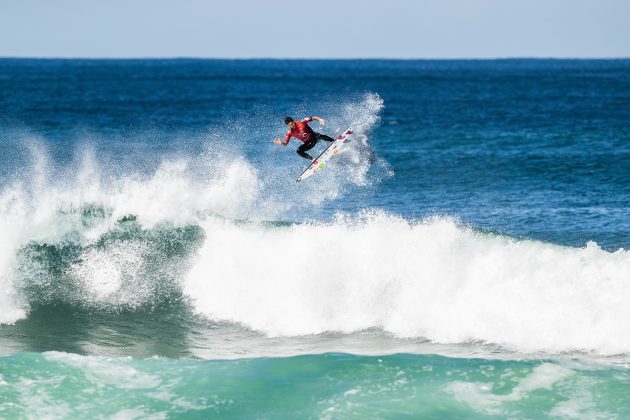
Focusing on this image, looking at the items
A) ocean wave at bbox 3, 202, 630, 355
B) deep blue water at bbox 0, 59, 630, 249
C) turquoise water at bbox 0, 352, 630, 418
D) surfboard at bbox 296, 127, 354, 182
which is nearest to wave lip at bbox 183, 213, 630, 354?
ocean wave at bbox 3, 202, 630, 355

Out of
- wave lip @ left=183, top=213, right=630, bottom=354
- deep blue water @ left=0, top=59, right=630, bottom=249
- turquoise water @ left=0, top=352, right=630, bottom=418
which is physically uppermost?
deep blue water @ left=0, top=59, right=630, bottom=249

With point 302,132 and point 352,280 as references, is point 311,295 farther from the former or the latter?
point 302,132

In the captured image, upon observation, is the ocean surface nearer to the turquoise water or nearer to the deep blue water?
the turquoise water

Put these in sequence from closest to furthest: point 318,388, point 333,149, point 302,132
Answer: point 318,388 → point 302,132 → point 333,149

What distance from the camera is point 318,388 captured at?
12.7 metres

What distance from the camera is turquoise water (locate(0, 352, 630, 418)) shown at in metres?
12.0

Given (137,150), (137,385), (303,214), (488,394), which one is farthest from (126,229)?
(137,150)

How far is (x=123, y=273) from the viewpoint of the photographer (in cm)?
1870

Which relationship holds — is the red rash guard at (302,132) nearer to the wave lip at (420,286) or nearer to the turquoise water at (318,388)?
the wave lip at (420,286)

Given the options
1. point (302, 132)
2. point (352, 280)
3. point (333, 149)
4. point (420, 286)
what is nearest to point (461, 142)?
point (333, 149)

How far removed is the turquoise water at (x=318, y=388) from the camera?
12.0m

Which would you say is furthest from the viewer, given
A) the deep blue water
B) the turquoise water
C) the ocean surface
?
the deep blue water

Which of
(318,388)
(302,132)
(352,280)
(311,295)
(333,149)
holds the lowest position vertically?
(318,388)

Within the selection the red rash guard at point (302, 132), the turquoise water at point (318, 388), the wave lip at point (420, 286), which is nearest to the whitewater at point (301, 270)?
the wave lip at point (420, 286)
